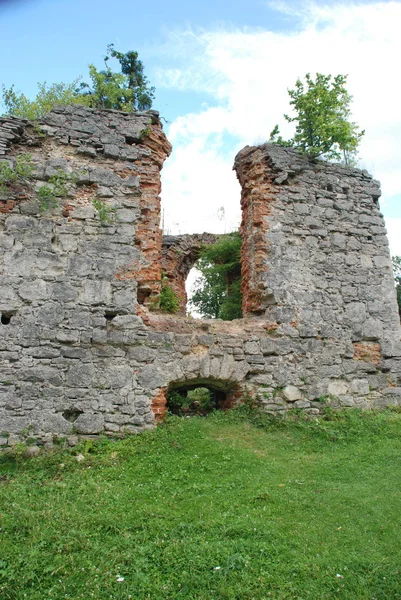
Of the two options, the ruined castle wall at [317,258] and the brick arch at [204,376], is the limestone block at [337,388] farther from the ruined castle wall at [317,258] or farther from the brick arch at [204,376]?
the brick arch at [204,376]

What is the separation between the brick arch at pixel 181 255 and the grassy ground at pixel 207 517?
18.5 feet

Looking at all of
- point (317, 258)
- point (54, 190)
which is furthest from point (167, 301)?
point (317, 258)

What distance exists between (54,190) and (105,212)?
2.79ft

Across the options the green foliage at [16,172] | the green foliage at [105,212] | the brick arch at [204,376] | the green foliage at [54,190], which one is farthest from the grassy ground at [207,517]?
the green foliage at [16,172]

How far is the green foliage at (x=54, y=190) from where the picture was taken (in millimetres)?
6855

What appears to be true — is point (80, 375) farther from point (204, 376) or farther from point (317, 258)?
point (317, 258)

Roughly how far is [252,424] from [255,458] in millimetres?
1091

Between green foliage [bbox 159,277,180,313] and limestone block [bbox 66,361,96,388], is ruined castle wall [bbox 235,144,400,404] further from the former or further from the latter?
limestone block [bbox 66,361,96,388]

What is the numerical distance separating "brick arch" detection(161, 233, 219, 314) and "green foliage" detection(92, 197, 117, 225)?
455 cm

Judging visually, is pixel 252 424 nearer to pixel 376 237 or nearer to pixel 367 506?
pixel 367 506

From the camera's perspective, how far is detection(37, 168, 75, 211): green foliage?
686cm

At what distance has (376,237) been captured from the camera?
8492mm

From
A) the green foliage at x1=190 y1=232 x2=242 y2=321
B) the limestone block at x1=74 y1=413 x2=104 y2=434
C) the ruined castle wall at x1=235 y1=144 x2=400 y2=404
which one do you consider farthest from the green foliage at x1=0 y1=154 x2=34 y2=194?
the green foliage at x1=190 y1=232 x2=242 y2=321

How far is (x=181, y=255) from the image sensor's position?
39.6 ft
